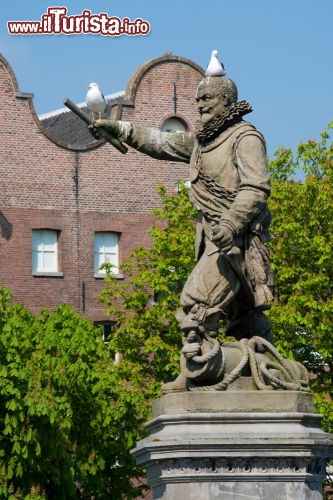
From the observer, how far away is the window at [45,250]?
53688 mm

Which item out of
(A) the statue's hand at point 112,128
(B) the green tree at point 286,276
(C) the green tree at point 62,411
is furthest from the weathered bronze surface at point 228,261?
(B) the green tree at point 286,276

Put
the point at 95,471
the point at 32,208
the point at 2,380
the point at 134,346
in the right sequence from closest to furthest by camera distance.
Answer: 1. the point at 2,380
2. the point at 95,471
3. the point at 134,346
4. the point at 32,208

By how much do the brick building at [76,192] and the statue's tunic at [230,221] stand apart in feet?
119

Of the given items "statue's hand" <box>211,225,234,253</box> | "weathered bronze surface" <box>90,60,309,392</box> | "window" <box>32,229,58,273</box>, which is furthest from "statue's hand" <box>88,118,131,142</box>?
"window" <box>32,229,58,273</box>

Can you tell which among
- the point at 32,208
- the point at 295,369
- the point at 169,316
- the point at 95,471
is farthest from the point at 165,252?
the point at 295,369

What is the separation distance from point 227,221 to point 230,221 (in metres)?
0.03

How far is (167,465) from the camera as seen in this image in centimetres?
1530

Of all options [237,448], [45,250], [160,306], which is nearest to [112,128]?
[237,448]

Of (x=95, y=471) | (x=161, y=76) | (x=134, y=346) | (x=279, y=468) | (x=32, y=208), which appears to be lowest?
(x=279, y=468)

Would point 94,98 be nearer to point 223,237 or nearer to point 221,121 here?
point 221,121

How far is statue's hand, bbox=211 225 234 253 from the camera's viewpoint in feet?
51.8

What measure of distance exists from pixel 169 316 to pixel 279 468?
27554 mm

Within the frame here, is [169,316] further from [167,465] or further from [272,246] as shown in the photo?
[167,465]

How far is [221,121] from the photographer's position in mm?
16406
